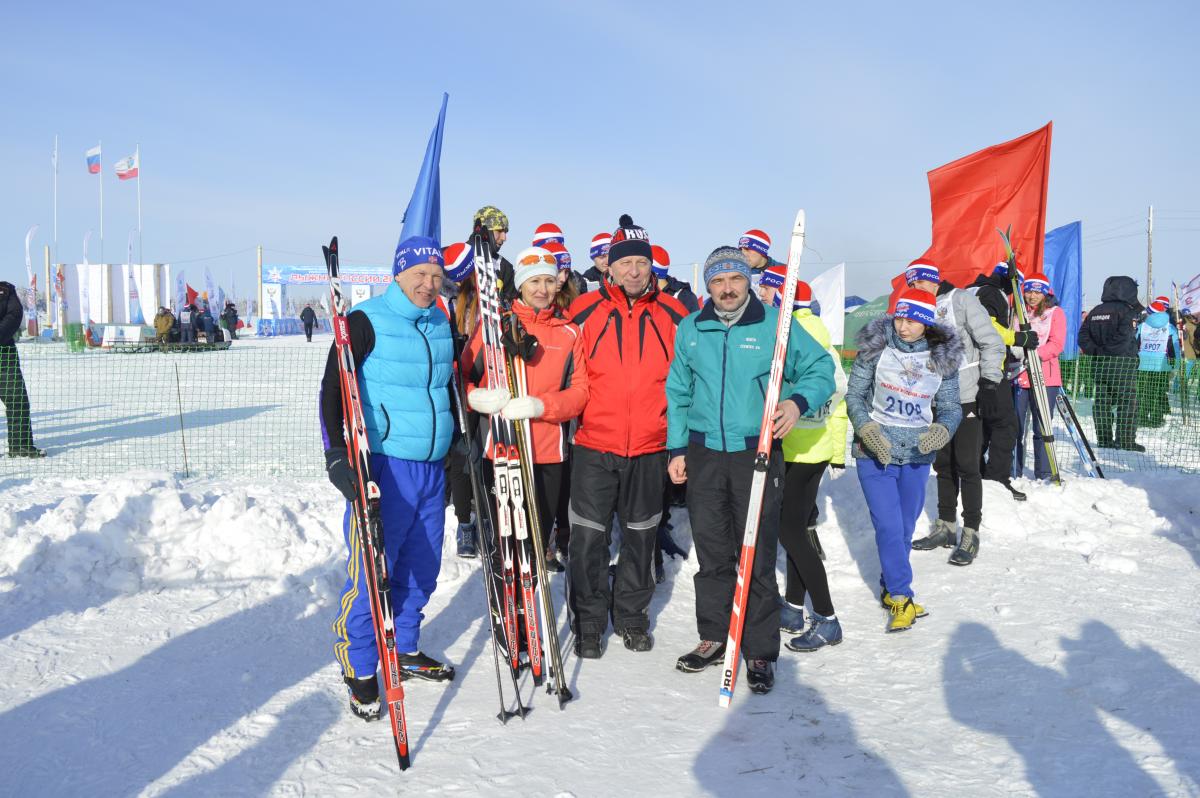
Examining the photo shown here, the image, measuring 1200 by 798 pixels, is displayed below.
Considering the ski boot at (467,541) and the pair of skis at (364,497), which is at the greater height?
the pair of skis at (364,497)

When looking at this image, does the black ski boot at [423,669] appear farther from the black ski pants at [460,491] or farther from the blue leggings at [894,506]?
the blue leggings at [894,506]

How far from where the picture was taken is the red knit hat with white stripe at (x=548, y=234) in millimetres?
6625

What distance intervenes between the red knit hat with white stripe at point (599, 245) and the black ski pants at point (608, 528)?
3.12 m

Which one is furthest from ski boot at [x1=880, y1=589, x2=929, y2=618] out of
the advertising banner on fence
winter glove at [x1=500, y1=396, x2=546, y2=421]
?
the advertising banner on fence

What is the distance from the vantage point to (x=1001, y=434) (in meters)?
6.97

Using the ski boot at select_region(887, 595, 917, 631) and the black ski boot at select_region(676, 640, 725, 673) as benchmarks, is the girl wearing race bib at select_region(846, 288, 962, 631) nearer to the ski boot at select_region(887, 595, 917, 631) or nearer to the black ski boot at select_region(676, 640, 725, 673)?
the ski boot at select_region(887, 595, 917, 631)

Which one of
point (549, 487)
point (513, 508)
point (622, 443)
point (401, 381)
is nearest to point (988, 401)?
point (622, 443)

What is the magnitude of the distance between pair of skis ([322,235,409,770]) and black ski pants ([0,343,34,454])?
805 centimetres

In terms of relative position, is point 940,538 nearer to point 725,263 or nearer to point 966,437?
point 966,437

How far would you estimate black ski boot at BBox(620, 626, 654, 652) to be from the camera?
4473mm

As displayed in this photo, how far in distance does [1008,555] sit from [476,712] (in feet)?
13.7

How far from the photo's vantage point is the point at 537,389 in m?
4.46

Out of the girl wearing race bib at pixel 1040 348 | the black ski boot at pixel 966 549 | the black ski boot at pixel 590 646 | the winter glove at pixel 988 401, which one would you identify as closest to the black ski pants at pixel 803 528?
the black ski boot at pixel 590 646

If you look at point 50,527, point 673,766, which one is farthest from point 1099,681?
point 50,527
